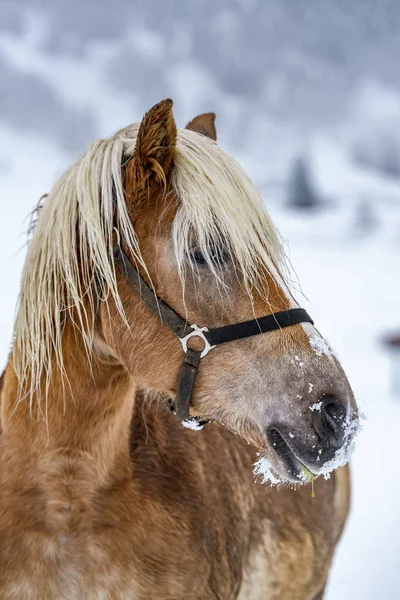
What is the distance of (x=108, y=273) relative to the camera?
1.94 m

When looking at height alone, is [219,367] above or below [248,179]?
below

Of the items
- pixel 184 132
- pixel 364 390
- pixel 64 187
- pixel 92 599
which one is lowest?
pixel 364 390

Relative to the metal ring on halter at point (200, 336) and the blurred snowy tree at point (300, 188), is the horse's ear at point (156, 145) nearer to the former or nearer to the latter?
the metal ring on halter at point (200, 336)

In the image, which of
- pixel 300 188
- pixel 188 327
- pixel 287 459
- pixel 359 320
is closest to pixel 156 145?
pixel 188 327

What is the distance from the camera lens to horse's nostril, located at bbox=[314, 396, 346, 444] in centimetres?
176

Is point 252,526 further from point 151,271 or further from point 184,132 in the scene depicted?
point 184,132

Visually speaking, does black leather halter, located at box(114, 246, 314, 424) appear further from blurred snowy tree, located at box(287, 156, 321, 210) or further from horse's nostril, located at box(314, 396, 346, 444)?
blurred snowy tree, located at box(287, 156, 321, 210)

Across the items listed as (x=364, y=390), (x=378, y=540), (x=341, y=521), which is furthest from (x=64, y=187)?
(x=364, y=390)

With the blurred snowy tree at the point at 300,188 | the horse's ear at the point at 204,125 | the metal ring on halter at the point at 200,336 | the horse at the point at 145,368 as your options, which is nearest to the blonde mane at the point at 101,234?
the horse at the point at 145,368

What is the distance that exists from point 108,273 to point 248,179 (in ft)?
1.89

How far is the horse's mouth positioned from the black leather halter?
12.0 inches

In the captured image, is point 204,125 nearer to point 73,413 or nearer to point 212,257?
point 212,257

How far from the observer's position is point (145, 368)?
1992 mm

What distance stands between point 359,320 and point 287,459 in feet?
46.0
